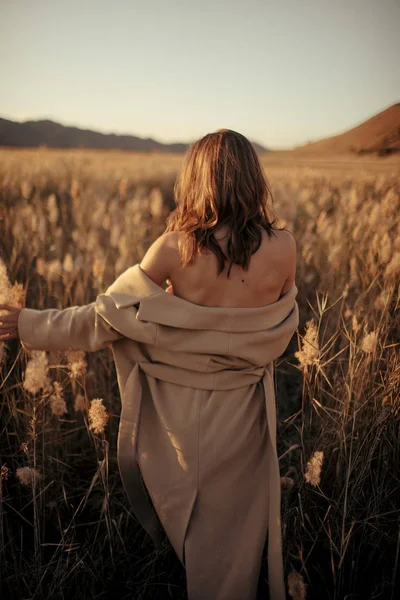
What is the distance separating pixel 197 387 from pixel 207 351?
0.14 m

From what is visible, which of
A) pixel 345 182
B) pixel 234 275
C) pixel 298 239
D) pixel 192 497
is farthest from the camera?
pixel 345 182

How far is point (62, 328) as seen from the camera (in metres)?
1.42

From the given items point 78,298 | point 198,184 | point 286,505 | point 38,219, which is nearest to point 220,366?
point 198,184

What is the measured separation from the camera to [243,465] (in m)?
1.49

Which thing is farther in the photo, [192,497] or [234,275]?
[192,497]

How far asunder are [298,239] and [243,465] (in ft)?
8.30

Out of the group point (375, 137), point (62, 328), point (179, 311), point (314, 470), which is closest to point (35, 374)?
point (62, 328)

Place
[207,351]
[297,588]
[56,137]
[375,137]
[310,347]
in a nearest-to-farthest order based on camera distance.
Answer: [297,588] < [207,351] < [310,347] < [375,137] < [56,137]

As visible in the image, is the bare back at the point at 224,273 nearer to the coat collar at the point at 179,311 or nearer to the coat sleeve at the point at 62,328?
the coat collar at the point at 179,311

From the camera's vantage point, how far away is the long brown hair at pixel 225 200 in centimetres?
129

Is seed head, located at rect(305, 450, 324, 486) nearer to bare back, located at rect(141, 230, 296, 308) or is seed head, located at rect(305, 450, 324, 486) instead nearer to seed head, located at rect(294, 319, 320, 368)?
seed head, located at rect(294, 319, 320, 368)

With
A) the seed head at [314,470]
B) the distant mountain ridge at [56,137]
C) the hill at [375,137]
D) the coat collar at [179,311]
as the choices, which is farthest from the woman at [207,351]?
the hill at [375,137]

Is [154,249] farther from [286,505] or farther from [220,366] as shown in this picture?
[286,505]

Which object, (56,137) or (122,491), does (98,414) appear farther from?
(56,137)
